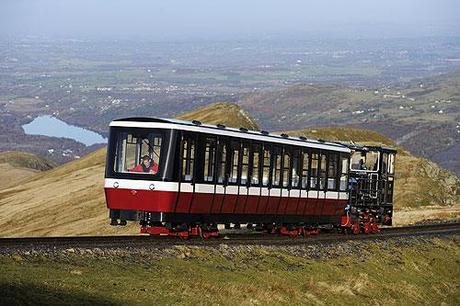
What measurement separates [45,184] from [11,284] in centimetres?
7778

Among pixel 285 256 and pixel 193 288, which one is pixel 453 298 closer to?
pixel 285 256

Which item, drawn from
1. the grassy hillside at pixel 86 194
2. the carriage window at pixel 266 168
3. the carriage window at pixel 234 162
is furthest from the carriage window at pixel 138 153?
the grassy hillside at pixel 86 194

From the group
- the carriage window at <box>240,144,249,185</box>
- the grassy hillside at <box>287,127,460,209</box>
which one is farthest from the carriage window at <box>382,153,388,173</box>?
the grassy hillside at <box>287,127,460,209</box>

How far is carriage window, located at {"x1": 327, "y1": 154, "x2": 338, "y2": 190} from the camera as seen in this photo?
42500mm

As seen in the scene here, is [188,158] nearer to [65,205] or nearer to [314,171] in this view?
[314,171]

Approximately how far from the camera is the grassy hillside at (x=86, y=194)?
67.9 m

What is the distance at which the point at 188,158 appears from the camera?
105 feet

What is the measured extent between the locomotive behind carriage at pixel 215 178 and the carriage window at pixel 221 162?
0.03m

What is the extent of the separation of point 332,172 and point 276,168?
19.2ft

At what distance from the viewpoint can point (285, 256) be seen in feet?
109

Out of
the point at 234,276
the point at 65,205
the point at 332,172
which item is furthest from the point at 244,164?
the point at 65,205

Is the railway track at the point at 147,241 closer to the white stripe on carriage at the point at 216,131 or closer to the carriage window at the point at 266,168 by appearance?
the carriage window at the point at 266,168

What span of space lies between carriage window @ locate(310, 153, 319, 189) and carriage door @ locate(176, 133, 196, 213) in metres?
9.56

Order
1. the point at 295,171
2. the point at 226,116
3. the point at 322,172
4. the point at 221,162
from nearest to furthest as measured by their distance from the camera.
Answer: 1. the point at 221,162
2. the point at 295,171
3. the point at 322,172
4. the point at 226,116
